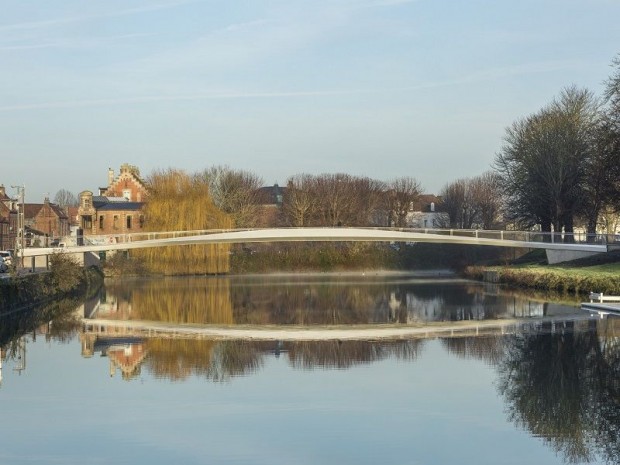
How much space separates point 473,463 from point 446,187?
315ft

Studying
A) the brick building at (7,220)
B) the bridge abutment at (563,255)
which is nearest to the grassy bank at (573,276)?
the bridge abutment at (563,255)

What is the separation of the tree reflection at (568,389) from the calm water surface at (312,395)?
4 cm

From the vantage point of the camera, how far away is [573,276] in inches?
1726

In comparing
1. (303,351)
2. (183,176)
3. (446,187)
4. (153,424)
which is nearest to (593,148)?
(183,176)

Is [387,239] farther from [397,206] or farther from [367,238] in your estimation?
[397,206]

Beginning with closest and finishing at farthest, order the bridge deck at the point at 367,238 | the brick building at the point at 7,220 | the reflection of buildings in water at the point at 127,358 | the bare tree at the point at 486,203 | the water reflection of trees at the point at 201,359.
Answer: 1. the water reflection of trees at the point at 201,359
2. the reflection of buildings in water at the point at 127,358
3. the bridge deck at the point at 367,238
4. the brick building at the point at 7,220
5. the bare tree at the point at 486,203

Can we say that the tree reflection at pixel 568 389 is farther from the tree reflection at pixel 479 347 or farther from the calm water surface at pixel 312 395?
the tree reflection at pixel 479 347

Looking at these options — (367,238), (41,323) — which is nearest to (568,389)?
(41,323)

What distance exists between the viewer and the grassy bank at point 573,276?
1610 inches

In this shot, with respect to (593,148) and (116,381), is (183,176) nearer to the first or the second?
(593,148)

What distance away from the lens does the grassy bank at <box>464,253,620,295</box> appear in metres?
40.9

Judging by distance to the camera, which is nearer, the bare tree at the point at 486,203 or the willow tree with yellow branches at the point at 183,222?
the willow tree with yellow branches at the point at 183,222

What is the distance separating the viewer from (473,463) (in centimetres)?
1310

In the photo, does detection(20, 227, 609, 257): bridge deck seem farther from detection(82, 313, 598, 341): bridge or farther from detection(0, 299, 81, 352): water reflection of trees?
detection(82, 313, 598, 341): bridge
